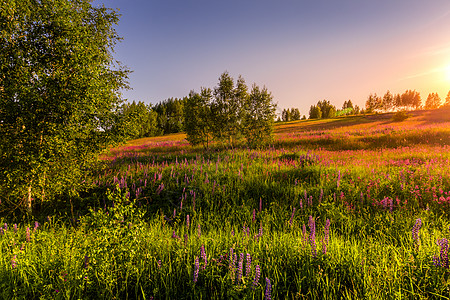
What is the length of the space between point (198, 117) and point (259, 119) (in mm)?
5053

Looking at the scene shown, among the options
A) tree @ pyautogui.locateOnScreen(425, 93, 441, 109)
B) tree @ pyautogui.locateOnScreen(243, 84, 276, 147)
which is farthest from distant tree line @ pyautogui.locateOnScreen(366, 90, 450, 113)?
tree @ pyautogui.locateOnScreen(243, 84, 276, 147)

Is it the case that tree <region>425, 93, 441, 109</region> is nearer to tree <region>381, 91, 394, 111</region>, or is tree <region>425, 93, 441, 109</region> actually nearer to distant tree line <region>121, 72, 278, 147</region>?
tree <region>381, 91, 394, 111</region>

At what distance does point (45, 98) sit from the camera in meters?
5.10

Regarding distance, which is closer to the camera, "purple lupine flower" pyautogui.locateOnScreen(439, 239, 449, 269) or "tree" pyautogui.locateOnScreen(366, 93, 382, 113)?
"purple lupine flower" pyautogui.locateOnScreen(439, 239, 449, 269)

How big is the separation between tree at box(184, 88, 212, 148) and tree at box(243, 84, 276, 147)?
315cm

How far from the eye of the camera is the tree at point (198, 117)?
1598cm

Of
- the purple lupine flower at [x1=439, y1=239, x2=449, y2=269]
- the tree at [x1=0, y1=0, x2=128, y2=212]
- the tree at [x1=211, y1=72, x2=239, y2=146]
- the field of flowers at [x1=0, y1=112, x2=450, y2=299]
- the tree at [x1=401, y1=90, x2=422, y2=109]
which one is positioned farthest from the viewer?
the tree at [x1=401, y1=90, x2=422, y2=109]

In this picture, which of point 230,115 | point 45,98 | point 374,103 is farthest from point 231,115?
point 374,103

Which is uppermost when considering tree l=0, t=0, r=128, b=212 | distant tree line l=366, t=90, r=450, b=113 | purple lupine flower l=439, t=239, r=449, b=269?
distant tree line l=366, t=90, r=450, b=113

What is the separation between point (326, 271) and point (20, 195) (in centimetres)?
815

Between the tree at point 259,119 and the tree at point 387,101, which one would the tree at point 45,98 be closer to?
the tree at point 259,119

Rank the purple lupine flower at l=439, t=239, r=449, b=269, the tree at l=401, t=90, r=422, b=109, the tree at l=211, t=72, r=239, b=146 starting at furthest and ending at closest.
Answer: the tree at l=401, t=90, r=422, b=109 < the tree at l=211, t=72, r=239, b=146 < the purple lupine flower at l=439, t=239, r=449, b=269

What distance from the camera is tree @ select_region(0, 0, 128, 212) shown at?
4.99m

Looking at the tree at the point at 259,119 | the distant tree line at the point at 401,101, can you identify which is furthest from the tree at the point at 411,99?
the tree at the point at 259,119
